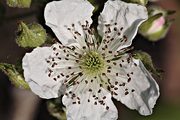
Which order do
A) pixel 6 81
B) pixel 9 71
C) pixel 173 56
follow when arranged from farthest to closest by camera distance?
pixel 173 56 < pixel 6 81 < pixel 9 71

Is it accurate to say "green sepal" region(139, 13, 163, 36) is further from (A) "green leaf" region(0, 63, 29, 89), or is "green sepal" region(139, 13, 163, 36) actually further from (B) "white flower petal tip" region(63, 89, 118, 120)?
(A) "green leaf" region(0, 63, 29, 89)

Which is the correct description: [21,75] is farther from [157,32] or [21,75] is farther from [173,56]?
[173,56]

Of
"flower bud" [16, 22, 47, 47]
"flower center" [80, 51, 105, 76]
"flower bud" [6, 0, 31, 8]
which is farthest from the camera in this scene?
"flower center" [80, 51, 105, 76]

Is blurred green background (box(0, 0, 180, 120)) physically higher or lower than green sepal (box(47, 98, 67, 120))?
lower

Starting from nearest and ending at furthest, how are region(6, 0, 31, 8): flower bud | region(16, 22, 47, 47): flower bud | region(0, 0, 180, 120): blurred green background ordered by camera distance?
region(16, 22, 47, 47): flower bud < region(6, 0, 31, 8): flower bud < region(0, 0, 180, 120): blurred green background

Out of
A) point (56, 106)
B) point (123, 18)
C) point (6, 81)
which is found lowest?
point (6, 81)

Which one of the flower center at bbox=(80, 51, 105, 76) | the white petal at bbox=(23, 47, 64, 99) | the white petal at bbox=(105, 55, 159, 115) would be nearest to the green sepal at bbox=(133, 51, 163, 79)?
the white petal at bbox=(105, 55, 159, 115)

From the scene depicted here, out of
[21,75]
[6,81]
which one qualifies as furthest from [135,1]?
[6,81]
